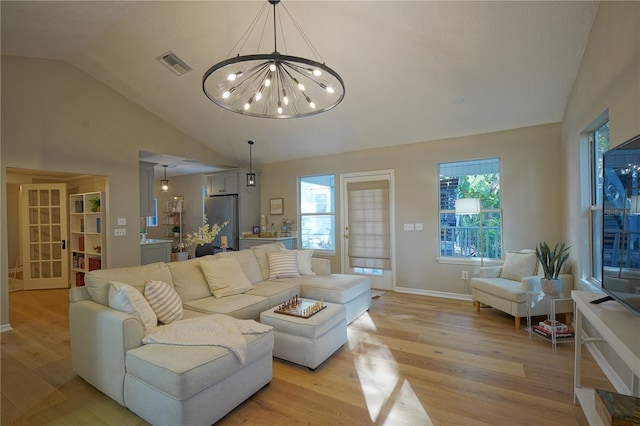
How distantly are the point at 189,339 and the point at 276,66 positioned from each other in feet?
6.23

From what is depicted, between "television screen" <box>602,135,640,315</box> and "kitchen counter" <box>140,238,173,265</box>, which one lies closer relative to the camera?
"television screen" <box>602,135,640,315</box>

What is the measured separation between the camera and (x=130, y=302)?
2.17m

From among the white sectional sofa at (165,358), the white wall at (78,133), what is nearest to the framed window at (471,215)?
the white sectional sofa at (165,358)

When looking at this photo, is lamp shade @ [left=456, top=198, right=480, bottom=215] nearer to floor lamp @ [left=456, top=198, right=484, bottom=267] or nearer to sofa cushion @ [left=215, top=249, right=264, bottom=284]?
floor lamp @ [left=456, top=198, right=484, bottom=267]

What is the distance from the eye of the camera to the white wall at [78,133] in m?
3.67

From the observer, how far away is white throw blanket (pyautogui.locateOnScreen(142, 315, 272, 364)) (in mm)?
1985

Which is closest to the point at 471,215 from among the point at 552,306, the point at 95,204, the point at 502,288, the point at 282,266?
the point at 502,288

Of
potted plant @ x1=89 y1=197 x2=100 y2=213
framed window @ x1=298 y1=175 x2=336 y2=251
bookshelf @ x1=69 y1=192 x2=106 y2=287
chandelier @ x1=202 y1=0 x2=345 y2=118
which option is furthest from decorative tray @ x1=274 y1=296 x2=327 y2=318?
potted plant @ x1=89 y1=197 x2=100 y2=213

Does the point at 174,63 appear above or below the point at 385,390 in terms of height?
above

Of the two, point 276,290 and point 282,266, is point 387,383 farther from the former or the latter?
point 282,266

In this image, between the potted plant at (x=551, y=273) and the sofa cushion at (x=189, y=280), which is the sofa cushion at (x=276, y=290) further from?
the potted plant at (x=551, y=273)

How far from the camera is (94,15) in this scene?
3074mm

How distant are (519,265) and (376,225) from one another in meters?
2.18

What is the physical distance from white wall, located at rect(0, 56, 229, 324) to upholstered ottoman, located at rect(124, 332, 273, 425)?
3101 mm
